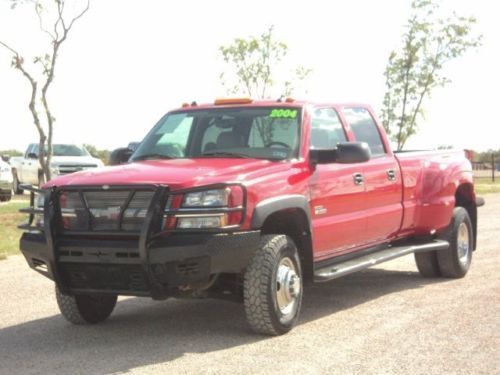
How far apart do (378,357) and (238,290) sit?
1347 mm

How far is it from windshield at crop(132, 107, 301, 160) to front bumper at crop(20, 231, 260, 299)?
118 centimetres

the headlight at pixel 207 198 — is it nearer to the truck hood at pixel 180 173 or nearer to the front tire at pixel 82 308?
the truck hood at pixel 180 173

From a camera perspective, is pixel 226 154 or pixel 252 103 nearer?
pixel 226 154

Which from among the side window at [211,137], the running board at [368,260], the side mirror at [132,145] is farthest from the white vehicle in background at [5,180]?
the side window at [211,137]

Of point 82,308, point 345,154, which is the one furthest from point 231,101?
point 82,308

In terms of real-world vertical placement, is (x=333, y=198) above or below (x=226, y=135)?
below

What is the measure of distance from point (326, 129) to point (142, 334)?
252 centimetres

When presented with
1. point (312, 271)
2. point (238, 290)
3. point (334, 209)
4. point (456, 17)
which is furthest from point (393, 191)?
point (456, 17)

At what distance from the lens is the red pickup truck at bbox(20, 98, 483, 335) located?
585cm

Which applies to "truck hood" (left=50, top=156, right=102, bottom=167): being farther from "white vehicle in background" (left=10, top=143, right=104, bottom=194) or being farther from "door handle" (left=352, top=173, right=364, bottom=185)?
"door handle" (left=352, top=173, right=364, bottom=185)

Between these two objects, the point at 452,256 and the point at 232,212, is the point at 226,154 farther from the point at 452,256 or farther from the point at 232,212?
the point at 452,256

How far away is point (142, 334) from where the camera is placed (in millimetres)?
6512

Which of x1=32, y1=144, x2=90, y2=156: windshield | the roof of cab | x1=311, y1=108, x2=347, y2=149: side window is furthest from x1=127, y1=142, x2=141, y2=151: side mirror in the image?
x1=32, y1=144, x2=90, y2=156: windshield

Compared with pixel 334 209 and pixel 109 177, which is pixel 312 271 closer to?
pixel 334 209
